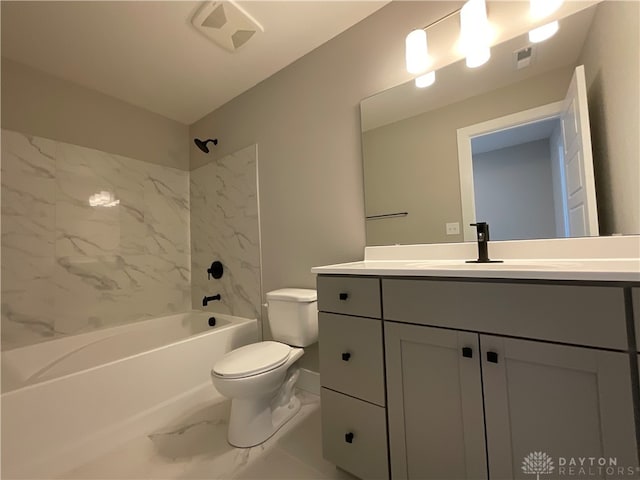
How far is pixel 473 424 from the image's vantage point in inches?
32.6

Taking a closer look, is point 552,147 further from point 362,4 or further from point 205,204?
point 205,204

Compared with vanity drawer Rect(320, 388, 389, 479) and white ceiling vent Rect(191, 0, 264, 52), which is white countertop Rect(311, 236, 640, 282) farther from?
white ceiling vent Rect(191, 0, 264, 52)

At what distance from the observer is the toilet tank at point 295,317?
5.43 feet

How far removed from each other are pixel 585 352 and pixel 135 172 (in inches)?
119

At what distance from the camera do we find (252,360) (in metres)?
1.43

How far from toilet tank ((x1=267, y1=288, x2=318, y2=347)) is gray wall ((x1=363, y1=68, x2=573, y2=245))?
1.75 feet

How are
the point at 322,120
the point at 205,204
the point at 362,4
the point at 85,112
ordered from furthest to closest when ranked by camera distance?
1. the point at 205,204
2. the point at 85,112
3. the point at 322,120
4. the point at 362,4

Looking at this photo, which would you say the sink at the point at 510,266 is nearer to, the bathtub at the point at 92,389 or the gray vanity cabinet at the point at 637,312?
the gray vanity cabinet at the point at 637,312

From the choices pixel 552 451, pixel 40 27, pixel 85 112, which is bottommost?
pixel 552 451

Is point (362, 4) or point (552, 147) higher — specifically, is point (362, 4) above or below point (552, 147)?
above

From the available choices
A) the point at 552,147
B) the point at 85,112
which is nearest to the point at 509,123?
the point at 552,147

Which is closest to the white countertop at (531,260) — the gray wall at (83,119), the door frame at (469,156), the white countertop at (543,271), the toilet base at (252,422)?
the white countertop at (543,271)

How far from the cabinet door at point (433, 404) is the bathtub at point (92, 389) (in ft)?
4.64

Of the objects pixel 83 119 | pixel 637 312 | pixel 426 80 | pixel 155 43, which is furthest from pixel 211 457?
pixel 83 119
